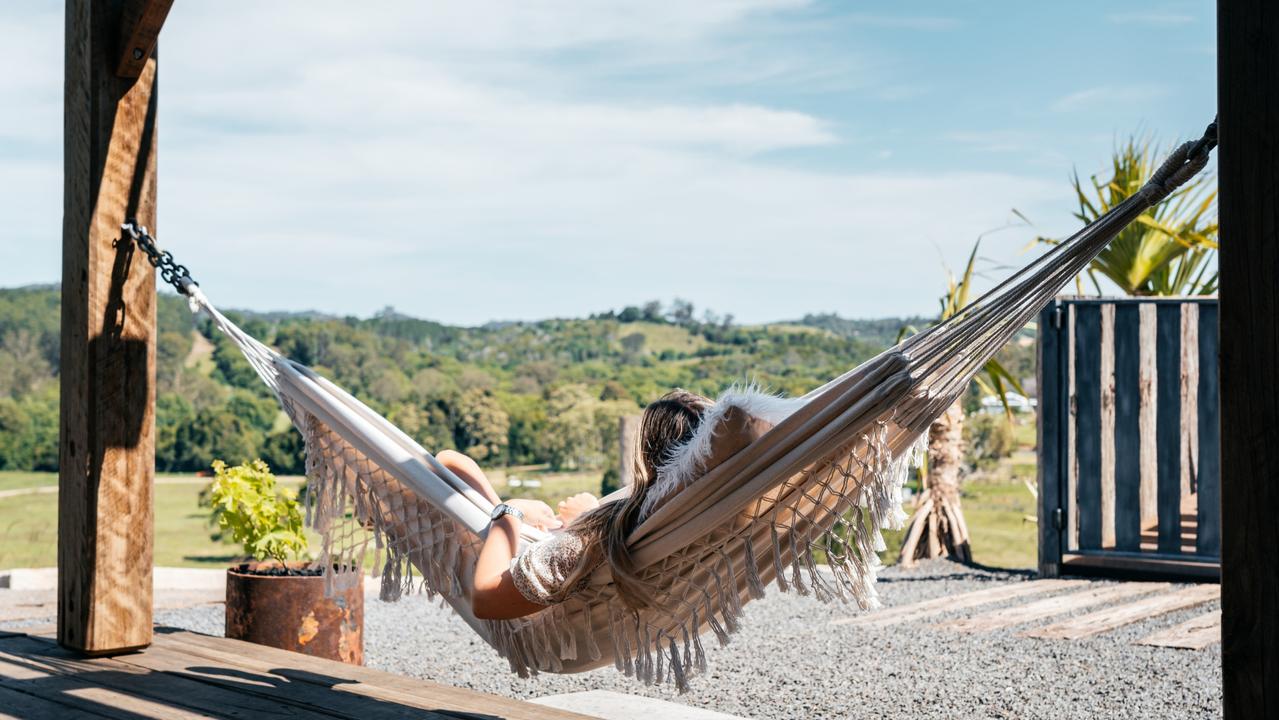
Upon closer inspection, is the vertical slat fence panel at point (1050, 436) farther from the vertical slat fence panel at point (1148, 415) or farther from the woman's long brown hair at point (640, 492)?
the woman's long brown hair at point (640, 492)

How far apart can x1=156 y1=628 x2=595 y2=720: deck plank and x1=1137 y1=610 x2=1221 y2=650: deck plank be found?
2.38 metres

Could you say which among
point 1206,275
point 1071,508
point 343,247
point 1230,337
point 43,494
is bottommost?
point 43,494

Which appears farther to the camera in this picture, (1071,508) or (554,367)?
(554,367)

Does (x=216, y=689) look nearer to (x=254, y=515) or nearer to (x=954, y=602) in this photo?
(x=254, y=515)

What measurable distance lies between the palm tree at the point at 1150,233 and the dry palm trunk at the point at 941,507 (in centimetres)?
105

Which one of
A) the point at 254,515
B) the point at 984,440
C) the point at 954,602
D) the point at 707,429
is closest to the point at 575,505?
the point at 707,429

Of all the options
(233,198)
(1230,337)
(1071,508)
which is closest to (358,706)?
(1230,337)

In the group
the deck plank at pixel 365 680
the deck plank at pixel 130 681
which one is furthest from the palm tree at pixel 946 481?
the deck plank at pixel 130 681

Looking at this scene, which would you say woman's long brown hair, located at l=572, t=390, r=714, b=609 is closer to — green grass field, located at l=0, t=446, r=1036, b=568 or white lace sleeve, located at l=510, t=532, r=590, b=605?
white lace sleeve, located at l=510, t=532, r=590, b=605

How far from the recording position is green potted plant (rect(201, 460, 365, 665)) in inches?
120

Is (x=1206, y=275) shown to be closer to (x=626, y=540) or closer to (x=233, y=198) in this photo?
(x=626, y=540)

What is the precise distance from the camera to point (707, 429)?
6.34 feet

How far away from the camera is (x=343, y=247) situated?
84.1ft

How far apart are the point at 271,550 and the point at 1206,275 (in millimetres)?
4817
